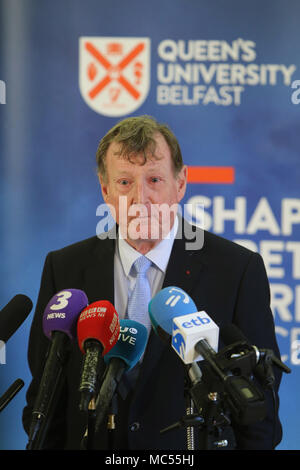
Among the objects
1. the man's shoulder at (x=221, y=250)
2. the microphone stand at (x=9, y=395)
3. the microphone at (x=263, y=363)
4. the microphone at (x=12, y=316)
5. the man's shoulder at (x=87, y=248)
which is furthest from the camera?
the man's shoulder at (x=87, y=248)

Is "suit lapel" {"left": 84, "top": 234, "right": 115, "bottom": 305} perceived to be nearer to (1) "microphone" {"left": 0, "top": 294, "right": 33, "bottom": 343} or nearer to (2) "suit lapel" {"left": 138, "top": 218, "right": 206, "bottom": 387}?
(2) "suit lapel" {"left": 138, "top": 218, "right": 206, "bottom": 387}

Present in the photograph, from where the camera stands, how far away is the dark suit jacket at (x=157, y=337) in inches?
87.0

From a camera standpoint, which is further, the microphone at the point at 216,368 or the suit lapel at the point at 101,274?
the suit lapel at the point at 101,274

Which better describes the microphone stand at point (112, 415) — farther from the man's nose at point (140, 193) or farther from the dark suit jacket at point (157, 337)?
the man's nose at point (140, 193)

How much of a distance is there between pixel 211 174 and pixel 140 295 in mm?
1259

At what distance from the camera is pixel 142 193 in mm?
2381

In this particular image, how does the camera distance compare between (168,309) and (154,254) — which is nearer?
(168,309)

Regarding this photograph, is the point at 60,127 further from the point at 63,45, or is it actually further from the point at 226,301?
the point at 226,301

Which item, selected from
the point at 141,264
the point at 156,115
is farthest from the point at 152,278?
the point at 156,115

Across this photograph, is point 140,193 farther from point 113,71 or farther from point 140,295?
point 113,71

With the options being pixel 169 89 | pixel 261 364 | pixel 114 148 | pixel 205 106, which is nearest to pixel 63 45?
pixel 169 89

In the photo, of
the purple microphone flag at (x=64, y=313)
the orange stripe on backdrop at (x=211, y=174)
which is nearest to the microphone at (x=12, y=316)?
the purple microphone flag at (x=64, y=313)

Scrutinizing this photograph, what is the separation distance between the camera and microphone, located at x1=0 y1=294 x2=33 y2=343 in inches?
57.1

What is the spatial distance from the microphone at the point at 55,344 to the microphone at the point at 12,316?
0.27ft
